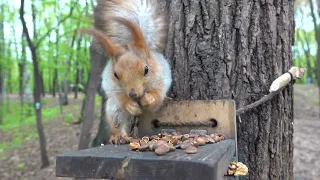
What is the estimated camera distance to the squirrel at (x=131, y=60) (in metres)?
1.62

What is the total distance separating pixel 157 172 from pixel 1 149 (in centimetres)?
852

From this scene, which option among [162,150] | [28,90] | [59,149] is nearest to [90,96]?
[59,149]

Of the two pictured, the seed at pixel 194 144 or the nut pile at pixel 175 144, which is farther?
the seed at pixel 194 144

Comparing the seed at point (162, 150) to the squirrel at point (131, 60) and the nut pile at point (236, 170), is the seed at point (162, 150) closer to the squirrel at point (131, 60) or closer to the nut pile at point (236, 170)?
the nut pile at point (236, 170)

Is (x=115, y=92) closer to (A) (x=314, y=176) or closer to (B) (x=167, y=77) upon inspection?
(B) (x=167, y=77)

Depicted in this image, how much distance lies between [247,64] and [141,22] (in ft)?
1.83

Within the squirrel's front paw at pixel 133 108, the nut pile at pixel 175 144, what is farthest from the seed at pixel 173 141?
the squirrel's front paw at pixel 133 108

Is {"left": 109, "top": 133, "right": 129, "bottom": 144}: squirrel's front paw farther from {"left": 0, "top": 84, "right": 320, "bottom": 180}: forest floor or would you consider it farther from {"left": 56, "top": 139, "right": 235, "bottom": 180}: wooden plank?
{"left": 0, "top": 84, "right": 320, "bottom": 180}: forest floor

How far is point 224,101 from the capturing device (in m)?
1.61

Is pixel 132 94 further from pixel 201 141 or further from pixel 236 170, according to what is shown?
pixel 236 170

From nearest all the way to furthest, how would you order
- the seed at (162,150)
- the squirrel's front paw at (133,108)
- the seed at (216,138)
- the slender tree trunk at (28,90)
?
1. the seed at (162,150)
2. the seed at (216,138)
3. the squirrel's front paw at (133,108)
4. the slender tree trunk at (28,90)

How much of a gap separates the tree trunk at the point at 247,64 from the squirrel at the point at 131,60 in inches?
6.4

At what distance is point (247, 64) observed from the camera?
5.61 ft

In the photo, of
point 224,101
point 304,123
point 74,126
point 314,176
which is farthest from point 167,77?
point 74,126
